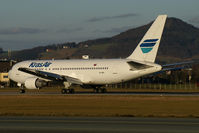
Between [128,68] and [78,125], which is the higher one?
[128,68]

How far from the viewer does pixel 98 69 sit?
186 ft

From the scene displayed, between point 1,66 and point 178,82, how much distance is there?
52.8 metres

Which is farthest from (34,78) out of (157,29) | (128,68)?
(157,29)

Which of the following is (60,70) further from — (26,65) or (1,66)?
(1,66)

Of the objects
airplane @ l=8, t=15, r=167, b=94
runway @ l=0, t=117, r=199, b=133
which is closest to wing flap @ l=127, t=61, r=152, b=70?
airplane @ l=8, t=15, r=167, b=94

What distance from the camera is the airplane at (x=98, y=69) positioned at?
53.5 meters

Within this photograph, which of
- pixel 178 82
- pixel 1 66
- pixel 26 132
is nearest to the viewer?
pixel 26 132

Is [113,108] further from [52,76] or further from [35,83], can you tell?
[35,83]

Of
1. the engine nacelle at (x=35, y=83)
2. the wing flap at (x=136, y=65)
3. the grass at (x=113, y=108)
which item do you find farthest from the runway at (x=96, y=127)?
the engine nacelle at (x=35, y=83)

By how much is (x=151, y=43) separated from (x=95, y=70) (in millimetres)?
8288

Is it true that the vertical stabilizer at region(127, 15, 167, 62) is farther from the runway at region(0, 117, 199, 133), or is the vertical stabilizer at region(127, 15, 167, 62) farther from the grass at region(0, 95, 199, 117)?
the runway at region(0, 117, 199, 133)

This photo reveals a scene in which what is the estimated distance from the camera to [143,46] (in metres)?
54.2

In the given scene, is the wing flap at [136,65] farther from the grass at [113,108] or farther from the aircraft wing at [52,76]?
the aircraft wing at [52,76]

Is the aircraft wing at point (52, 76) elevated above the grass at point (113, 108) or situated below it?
above
